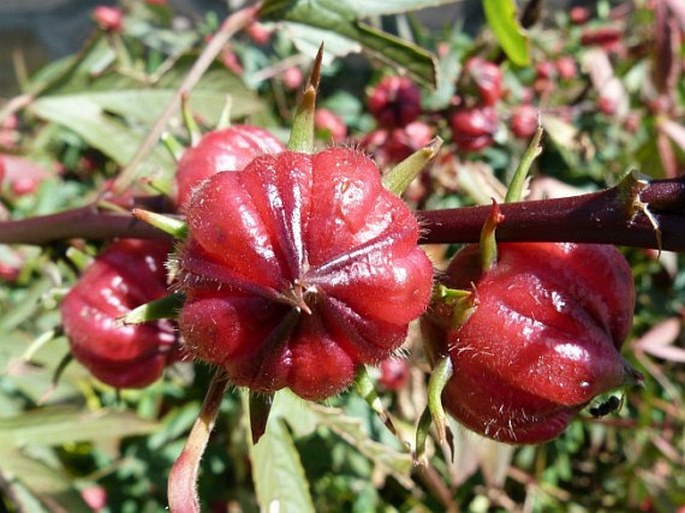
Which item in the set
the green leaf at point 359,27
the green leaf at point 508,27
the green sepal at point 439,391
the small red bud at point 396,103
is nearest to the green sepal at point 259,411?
the green sepal at point 439,391

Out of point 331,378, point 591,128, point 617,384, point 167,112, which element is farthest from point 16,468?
point 591,128

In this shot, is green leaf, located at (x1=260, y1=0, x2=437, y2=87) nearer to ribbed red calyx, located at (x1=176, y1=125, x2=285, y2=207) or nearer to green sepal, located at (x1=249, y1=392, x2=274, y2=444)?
ribbed red calyx, located at (x1=176, y1=125, x2=285, y2=207)

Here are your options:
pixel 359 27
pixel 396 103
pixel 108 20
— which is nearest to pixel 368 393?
pixel 359 27

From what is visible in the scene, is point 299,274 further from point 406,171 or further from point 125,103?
point 125,103

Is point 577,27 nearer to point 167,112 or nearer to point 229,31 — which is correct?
point 229,31

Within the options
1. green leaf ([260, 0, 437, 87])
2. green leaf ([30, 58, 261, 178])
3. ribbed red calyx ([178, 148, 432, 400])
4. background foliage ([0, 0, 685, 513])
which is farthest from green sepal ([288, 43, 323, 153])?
green leaf ([30, 58, 261, 178])
